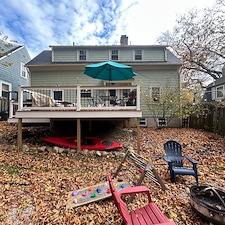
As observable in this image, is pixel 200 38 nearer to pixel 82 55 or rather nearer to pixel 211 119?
pixel 211 119

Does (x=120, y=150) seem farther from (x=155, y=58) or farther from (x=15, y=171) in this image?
(x=155, y=58)

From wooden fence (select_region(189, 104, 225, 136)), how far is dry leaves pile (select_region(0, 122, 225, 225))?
1242mm

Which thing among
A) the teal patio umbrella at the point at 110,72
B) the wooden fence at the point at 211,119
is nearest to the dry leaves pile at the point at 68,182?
the wooden fence at the point at 211,119

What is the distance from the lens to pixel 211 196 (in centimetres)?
266

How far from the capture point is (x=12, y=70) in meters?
13.0

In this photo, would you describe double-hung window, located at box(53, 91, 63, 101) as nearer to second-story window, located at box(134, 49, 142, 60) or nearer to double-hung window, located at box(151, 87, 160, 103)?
Result: second-story window, located at box(134, 49, 142, 60)

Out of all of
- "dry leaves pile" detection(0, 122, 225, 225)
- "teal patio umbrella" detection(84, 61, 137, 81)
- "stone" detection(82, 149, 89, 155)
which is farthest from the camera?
"teal patio umbrella" detection(84, 61, 137, 81)

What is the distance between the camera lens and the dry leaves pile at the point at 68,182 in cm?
239

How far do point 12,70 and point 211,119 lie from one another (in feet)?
52.7

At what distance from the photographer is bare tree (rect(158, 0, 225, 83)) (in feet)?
48.2

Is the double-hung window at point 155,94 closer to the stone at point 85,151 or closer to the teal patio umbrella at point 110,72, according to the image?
the teal patio umbrella at point 110,72

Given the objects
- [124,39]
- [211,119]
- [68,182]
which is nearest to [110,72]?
[68,182]

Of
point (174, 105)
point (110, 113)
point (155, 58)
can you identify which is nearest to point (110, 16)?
point (155, 58)

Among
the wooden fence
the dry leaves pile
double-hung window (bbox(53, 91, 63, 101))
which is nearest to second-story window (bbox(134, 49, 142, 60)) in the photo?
the wooden fence
